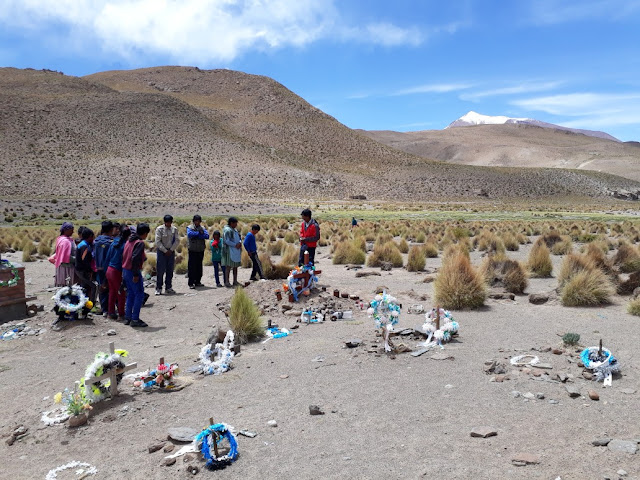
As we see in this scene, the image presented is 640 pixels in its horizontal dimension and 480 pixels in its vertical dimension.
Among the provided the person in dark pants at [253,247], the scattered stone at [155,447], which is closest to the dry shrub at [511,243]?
the person in dark pants at [253,247]

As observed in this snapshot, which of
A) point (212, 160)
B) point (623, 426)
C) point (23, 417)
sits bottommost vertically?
point (23, 417)

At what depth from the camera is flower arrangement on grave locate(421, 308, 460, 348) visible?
8.02 meters

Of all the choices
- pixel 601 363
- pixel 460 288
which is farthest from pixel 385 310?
pixel 460 288

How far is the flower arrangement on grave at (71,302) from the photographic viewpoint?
Answer: 384 inches

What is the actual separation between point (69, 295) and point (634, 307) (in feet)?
34.9

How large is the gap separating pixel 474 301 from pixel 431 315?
95.0 inches

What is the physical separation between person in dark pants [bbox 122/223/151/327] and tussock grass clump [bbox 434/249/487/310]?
589cm

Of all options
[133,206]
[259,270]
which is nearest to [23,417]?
[259,270]

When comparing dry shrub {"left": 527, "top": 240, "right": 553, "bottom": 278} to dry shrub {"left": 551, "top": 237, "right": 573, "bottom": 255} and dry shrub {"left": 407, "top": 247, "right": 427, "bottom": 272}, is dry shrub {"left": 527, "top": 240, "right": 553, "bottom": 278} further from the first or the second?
dry shrub {"left": 551, "top": 237, "right": 573, "bottom": 255}

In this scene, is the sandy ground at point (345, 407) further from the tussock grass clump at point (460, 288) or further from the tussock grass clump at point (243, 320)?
the tussock grass clump at point (460, 288)

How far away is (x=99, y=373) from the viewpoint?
20.5 feet

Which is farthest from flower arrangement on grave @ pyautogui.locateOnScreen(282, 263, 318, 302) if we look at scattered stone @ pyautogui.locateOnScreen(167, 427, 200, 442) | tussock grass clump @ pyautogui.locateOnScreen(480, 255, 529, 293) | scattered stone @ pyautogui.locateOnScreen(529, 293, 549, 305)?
scattered stone @ pyautogui.locateOnScreen(167, 427, 200, 442)

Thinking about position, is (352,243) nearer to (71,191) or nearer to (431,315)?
(431,315)

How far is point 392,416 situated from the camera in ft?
18.6
